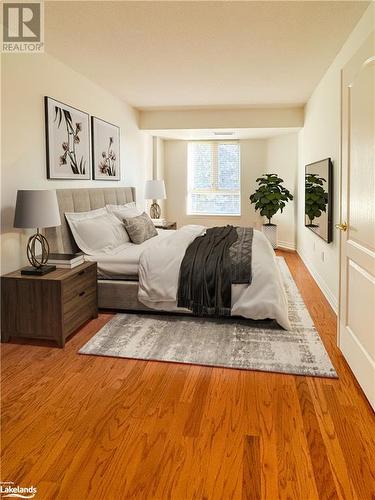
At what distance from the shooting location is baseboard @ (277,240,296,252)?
305 inches

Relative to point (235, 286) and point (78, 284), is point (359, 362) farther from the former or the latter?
point (78, 284)

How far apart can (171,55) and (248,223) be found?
5.10m

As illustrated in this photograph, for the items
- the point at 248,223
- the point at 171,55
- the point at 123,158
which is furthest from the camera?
the point at 248,223

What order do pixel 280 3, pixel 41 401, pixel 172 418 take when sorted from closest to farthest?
pixel 172 418
pixel 41 401
pixel 280 3

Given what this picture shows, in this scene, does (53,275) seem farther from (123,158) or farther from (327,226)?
(123,158)

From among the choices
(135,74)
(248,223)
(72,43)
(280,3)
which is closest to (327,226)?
(280,3)

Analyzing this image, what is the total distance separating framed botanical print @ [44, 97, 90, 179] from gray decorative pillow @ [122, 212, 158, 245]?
72 cm

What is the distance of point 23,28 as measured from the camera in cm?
321

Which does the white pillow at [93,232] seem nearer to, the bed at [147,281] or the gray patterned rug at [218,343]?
the bed at [147,281]

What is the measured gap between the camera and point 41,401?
2346 mm

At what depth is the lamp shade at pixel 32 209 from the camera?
10.1 feet

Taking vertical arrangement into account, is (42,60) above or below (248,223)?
above

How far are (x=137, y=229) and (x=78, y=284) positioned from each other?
153 centimetres

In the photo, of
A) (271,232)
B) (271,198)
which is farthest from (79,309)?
(271,232)
